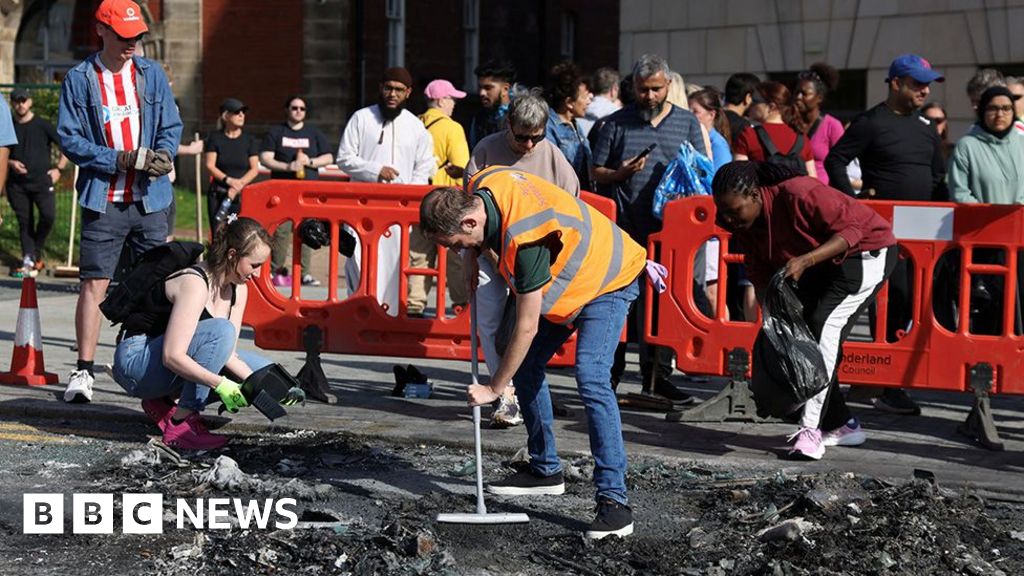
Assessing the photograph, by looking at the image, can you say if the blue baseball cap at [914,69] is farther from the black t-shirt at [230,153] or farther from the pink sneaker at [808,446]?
the black t-shirt at [230,153]

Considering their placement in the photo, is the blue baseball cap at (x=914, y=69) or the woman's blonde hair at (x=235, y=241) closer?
the woman's blonde hair at (x=235, y=241)

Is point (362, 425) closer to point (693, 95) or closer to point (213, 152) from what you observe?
point (693, 95)

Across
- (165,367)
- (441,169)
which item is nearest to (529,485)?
(165,367)

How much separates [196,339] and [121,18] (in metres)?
2.04

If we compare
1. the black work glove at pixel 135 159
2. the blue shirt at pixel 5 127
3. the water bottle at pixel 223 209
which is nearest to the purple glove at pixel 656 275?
the black work glove at pixel 135 159

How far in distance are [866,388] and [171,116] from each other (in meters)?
4.27

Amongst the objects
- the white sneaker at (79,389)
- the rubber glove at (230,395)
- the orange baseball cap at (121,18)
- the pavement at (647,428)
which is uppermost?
the orange baseball cap at (121,18)

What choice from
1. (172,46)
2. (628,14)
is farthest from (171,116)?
(172,46)

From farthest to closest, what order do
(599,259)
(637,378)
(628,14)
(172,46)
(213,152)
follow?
(172,46) → (628,14) → (213,152) → (637,378) → (599,259)

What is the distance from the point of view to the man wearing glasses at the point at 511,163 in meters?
7.99

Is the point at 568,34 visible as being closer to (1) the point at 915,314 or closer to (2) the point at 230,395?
(1) the point at 915,314

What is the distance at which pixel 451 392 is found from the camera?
9.84 meters

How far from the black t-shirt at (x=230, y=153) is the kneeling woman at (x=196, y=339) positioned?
8394 mm

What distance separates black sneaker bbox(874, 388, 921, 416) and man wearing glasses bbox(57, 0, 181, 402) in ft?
14.0
